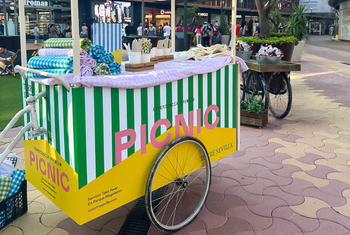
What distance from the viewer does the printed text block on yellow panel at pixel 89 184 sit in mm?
2021

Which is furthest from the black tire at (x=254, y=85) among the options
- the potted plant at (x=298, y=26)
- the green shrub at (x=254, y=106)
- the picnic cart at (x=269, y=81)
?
the potted plant at (x=298, y=26)

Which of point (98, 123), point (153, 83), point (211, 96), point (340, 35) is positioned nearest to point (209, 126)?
point (211, 96)

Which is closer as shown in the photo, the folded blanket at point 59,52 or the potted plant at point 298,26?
the folded blanket at point 59,52

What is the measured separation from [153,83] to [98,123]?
1.48ft

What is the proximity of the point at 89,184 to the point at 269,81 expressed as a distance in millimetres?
3802

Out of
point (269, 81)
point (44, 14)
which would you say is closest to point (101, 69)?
point (269, 81)

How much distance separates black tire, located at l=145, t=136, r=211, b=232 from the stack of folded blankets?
0.67 meters

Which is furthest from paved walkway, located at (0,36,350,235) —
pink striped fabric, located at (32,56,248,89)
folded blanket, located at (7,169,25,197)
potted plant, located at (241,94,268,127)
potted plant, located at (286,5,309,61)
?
potted plant, located at (286,5,309,61)

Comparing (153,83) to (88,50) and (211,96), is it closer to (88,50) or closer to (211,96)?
(88,50)

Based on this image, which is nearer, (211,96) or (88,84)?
(88,84)

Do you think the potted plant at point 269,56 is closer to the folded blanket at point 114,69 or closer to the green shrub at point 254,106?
the green shrub at point 254,106

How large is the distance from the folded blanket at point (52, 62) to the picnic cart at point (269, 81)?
3348 mm

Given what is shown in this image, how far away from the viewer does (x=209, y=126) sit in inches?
109

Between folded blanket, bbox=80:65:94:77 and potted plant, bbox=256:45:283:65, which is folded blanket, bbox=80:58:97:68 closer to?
folded blanket, bbox=80:65:94:77
